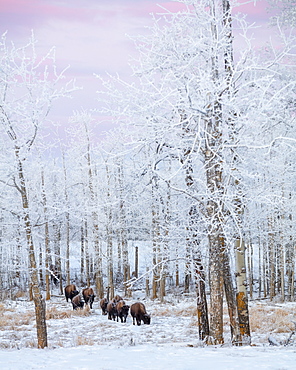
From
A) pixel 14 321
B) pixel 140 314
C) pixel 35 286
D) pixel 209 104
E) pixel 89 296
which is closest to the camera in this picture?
pixel 209 104

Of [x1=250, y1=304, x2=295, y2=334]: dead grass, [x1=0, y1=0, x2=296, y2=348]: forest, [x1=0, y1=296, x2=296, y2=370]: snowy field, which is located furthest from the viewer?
[x1=250, y1=304, x2=295, y2=334]: dead grass

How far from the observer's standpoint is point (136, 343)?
9.21 metres

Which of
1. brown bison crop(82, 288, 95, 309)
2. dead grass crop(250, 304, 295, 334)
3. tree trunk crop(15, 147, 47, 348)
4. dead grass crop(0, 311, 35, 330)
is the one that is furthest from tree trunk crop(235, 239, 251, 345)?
brown bison crop(82, 288, 95, 309)

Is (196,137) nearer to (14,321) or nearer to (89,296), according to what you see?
(14,321)

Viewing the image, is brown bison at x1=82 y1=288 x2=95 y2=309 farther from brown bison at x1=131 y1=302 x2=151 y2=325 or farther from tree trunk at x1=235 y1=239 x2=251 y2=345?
tree trunk at x1=235 y1=239 x2=251 y2=345

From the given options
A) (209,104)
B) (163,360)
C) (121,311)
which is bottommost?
(121,311)

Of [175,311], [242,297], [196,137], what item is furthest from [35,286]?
[175,311]

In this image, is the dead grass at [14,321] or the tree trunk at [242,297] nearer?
the tree trunk at [242,297]

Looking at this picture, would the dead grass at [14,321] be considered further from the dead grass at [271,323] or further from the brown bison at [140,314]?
the dead grass at [271,323]

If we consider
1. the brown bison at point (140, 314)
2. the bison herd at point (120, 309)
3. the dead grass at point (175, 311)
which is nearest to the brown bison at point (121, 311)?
the bison herd at point (120, 309)

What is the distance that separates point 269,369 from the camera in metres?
4.32

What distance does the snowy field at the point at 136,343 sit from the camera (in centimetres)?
503

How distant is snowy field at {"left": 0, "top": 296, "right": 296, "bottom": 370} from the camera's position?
503 centimetres

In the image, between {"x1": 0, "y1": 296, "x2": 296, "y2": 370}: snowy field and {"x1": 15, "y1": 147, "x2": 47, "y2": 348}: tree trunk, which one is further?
{"x1": 15, "y1": 147, "x2": 47, "y2": 348}: tree trunk
